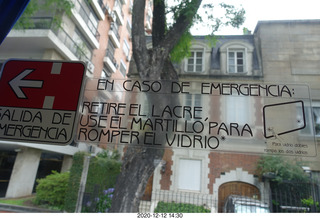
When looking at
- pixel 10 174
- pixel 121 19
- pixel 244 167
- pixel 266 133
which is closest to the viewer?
pixel 266 133

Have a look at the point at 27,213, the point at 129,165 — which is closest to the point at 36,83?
the point at 129,165

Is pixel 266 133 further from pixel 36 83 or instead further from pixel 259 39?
pixel 259 39

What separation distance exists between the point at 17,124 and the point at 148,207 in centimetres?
481

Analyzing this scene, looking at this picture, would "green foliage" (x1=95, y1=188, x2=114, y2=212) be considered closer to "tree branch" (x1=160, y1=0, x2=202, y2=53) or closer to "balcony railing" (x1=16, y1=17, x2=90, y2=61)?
"balcony railing" (x1=16, y1=17, x2=90, y2=61)

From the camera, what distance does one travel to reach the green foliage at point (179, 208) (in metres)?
4.48

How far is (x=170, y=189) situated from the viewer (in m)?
5.55

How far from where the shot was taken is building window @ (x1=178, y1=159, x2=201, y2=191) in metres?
5.49

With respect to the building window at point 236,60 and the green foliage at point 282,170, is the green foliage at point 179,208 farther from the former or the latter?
the building window at point 236,60

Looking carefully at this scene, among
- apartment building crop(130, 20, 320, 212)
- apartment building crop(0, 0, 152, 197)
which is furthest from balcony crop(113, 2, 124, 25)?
apartment building crop(130, 20, 320, 212)

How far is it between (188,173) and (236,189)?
130cm

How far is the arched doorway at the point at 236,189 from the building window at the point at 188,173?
0.67 metres

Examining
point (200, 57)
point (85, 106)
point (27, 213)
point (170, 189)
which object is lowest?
point (27, 213)

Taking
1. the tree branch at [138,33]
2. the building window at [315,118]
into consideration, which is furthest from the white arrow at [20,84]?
the tree branch at [138,33]

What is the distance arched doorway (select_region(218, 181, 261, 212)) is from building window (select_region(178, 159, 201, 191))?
0.67 m
